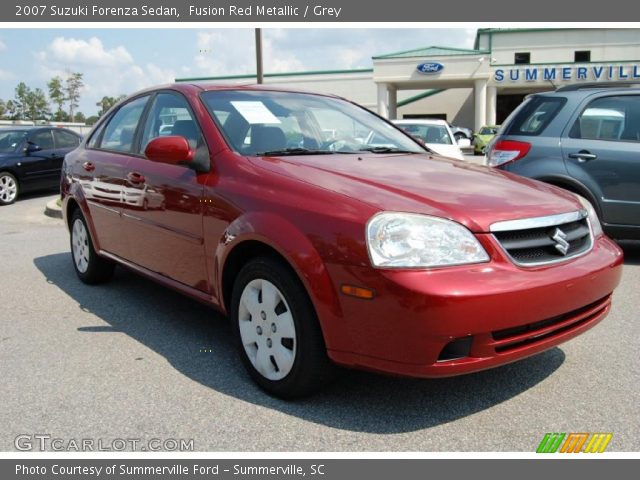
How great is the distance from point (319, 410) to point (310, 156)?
144cm

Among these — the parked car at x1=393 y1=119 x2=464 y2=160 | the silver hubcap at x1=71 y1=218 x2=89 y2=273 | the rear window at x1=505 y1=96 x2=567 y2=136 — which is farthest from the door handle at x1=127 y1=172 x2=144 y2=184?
the parked car at x1=393 y1=119 x2=464 y2=160

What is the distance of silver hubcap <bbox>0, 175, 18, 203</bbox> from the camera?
1210cm

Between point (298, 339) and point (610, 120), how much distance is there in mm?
4522

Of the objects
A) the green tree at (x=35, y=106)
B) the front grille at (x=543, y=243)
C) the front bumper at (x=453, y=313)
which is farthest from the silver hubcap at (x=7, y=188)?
the green tree at (x=35, y=106)

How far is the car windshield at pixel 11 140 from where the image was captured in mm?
12469

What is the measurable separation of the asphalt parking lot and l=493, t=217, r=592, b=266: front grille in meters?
0.76

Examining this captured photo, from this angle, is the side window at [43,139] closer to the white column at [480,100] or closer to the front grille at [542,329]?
the front grille at [542,329]

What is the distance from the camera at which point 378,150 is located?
13.1ft

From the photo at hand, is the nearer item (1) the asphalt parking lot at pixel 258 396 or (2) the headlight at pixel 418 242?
(2) the headlight at pixel 418 242

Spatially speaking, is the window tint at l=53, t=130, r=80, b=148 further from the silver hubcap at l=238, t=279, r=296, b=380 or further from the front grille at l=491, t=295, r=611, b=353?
the front grille at l=491, t=295, r=611, b=353

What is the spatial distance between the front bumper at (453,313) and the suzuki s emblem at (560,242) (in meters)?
0.11

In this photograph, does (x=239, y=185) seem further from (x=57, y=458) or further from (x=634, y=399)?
(x=634, y=399)

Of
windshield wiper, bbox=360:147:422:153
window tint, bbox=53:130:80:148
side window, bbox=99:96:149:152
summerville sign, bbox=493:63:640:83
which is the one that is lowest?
window tint, bbox=53:130:80:148
